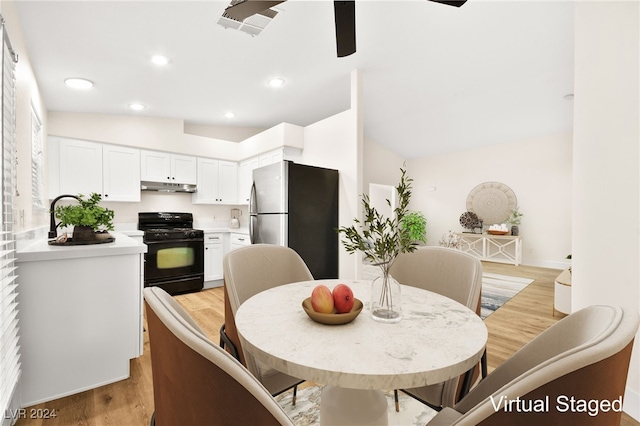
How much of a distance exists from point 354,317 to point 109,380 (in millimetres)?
1941

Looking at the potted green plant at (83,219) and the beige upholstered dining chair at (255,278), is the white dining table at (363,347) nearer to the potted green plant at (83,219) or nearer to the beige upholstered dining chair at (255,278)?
the beige upholstered dining chair at (255,278)

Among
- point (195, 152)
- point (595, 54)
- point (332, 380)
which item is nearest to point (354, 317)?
point (332, 380)

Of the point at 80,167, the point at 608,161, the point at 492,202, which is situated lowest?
the point at 492,202

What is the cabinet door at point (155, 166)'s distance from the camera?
13.7 ft

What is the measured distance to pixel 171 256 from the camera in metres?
3.97

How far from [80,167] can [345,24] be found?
150 inches

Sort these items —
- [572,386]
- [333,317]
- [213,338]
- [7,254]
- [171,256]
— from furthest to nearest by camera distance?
1. [171,256]
2. [213,338]
3. [7,254]
4. [333,317]
5. [572,386]

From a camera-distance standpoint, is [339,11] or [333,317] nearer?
[333,317]

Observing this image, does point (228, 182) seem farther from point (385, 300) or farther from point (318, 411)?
point (385, 300)

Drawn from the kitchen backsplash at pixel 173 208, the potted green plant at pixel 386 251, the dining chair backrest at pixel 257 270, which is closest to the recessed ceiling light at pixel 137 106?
the kitchen backsplash at pixel 173 208

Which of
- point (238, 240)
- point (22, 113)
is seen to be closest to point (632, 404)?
point (238, 240)

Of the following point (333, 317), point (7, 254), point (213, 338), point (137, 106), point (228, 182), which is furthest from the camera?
point (228, 182)

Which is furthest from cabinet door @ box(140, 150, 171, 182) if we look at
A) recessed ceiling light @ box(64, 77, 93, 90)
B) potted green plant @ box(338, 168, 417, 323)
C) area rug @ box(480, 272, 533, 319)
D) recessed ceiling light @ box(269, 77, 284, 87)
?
area rug @ box(480, 272, 533, 319)

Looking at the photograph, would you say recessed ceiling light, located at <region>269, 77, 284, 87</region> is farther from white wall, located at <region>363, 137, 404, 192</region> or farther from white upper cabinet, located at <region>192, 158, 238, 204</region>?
white wall, located at <region>363, 137, 404, 192</region>
